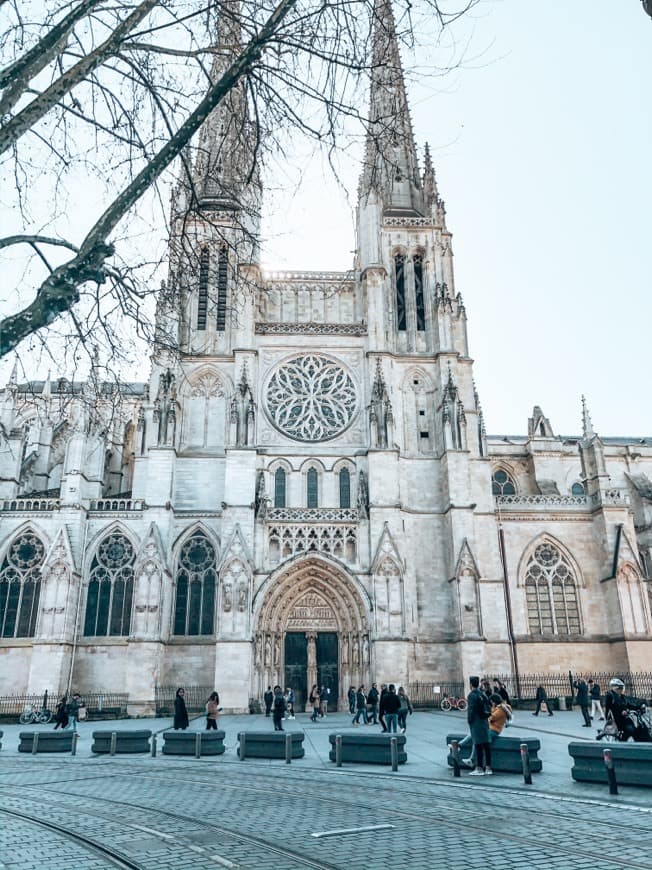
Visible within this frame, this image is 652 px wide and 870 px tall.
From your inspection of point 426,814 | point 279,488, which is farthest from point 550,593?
point 426,814

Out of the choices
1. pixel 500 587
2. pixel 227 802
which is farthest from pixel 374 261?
pixel 227 802

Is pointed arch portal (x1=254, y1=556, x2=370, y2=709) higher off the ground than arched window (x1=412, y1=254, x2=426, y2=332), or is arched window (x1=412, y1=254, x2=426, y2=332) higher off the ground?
arched window (x1=412, y1=254, x2=426, y2=332)

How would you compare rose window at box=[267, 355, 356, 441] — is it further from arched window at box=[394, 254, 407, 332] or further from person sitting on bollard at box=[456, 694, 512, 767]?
person sitting on bollard at box=[456, 694, 512, 767]

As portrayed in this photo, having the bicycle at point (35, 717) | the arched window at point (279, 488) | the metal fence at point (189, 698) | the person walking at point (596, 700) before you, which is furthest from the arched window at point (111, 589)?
the person walking at point (596, 700)

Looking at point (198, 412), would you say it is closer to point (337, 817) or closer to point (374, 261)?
point (374, 261)

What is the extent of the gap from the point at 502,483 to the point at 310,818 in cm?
3386

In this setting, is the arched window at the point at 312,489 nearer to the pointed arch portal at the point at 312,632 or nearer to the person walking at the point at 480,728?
the pointed arch portal at the point at 312,632

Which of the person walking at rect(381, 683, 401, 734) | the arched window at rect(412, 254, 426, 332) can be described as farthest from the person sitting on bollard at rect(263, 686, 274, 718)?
the arched window at rect(412, 254, 426, 332)

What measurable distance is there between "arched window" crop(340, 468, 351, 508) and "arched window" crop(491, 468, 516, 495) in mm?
13636

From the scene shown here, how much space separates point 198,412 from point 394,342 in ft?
29.4

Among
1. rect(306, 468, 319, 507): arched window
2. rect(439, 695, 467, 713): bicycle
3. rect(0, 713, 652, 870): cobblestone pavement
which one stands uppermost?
rect(306, 468, 319, 507): arched window

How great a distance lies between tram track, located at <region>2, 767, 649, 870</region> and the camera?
253 inches

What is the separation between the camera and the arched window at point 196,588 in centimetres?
2670

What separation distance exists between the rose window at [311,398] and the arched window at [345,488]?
5.59 ft
